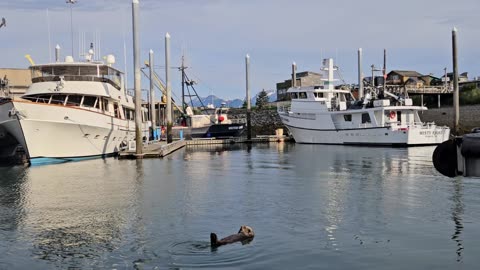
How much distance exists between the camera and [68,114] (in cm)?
2628

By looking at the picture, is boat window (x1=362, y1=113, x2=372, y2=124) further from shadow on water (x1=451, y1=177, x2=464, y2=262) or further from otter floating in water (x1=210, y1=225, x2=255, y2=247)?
otter floating in water (x1=210, y1=225, x2=255, y2=247)

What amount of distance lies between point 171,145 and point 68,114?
12452 millimetres

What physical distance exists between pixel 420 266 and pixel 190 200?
783 cm

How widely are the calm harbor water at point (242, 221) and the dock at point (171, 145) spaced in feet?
27.4

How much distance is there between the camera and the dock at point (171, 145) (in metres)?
29.3

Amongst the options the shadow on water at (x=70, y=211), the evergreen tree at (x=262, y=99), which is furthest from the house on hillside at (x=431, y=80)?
the shadow on water at (x=70, y=211)

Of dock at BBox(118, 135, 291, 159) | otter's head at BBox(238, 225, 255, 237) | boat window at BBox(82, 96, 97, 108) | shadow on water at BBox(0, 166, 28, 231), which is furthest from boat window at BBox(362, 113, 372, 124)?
otter's head at BBox(238, 225, 255, 237)

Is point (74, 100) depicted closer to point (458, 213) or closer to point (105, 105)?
point (105, 105)

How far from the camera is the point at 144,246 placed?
9.44 m

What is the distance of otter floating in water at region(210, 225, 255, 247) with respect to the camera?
9367mm

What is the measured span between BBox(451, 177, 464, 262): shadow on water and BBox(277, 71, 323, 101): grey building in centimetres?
7661

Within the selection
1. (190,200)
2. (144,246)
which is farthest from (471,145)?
(190,200)

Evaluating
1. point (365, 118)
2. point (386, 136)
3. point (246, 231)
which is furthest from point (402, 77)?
point (246, 231)

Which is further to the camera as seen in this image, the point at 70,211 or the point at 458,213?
the point at 70,211
